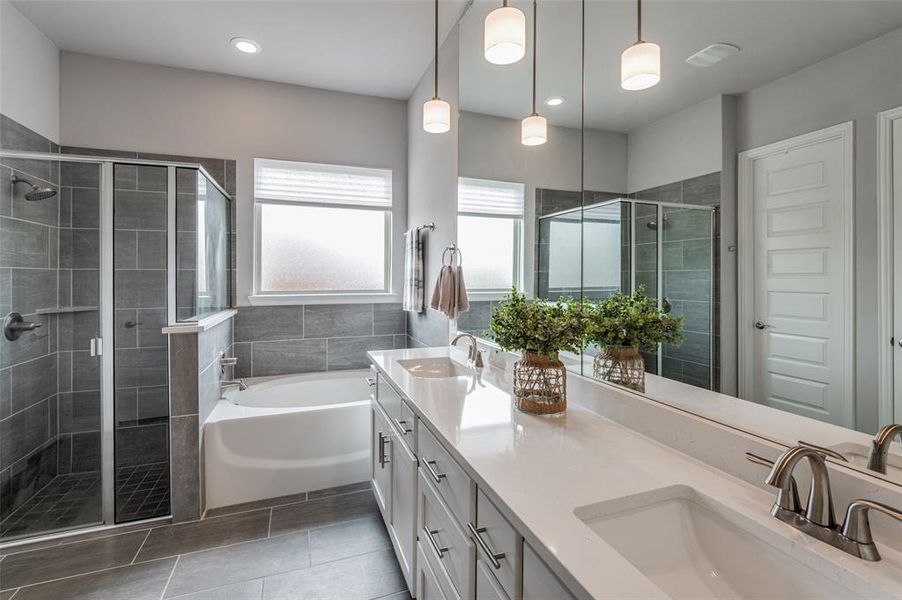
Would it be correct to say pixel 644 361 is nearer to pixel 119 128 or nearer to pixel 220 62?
pixel 220 62

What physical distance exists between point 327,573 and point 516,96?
7.40 ft

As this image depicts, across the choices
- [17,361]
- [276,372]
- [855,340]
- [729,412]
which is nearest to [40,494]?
[17,361]

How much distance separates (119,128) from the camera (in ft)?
9.74

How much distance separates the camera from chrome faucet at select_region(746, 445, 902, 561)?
662 millimetres

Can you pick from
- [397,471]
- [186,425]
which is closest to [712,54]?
[397,471]

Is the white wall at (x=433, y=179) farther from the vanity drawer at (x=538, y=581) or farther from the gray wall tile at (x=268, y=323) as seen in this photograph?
the vanity drawer at (x=538, y=581)

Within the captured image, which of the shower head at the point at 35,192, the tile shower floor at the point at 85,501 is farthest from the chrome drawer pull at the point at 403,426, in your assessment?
the shower head at the point at 35,192

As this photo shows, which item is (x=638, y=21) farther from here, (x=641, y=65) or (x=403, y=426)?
(x=403, y=426)

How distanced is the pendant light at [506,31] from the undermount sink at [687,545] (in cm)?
139

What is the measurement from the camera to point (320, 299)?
3.46m

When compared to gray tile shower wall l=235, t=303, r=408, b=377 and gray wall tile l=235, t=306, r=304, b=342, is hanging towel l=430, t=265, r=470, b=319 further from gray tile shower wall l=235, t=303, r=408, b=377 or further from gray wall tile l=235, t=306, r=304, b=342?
gray wall tile l=235, t=306, r=304, b=342

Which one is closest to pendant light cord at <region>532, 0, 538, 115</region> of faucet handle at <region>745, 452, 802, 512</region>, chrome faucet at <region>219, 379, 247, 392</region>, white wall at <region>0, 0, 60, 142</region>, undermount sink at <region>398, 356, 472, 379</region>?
undermount sink at <region>398, 356, 472, 379</region>

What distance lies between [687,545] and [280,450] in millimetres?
2245

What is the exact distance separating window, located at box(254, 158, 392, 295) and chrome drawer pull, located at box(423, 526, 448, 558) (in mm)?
2498
